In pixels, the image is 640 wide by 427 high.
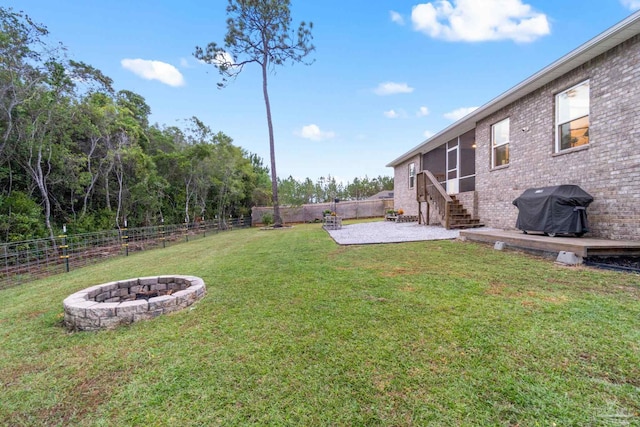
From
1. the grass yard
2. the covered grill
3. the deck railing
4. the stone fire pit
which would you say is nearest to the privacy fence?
the deck railing

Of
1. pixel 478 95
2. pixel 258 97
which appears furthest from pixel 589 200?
pixel 258 97

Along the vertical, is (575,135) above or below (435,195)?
above

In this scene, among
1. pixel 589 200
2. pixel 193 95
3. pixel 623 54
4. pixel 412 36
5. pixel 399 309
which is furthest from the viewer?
pixel 193 95

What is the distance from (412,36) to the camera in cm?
1162

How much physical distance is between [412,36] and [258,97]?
8815 millimetres

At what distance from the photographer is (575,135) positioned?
558 cm

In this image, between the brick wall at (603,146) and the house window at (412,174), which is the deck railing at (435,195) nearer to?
the brick wall at (603,146)

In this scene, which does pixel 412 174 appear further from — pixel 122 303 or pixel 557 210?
pixel 122 303

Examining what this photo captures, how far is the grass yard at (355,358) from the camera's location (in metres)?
1.51

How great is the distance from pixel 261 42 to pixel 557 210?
50.7 feet

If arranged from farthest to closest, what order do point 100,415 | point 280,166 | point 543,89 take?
point 280,166, point 543,89, point 100,415

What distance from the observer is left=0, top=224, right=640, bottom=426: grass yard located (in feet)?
4.96

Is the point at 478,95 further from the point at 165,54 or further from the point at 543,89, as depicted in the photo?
the point at 165,54

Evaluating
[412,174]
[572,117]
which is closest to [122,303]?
[572,117]
